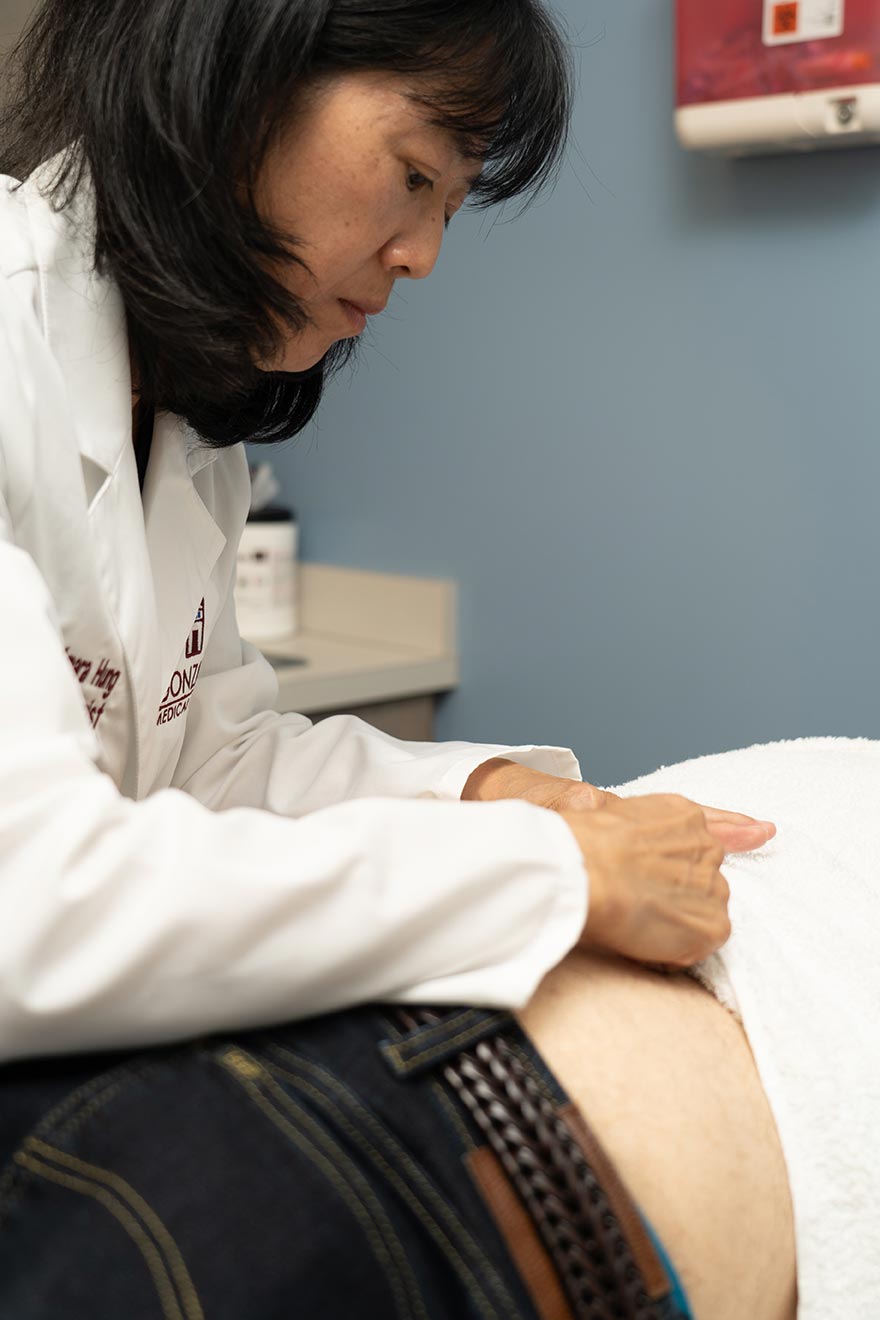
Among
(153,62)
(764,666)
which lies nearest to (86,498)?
(153,62)

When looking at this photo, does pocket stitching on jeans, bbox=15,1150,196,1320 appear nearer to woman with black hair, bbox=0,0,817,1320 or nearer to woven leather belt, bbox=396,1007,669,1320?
woman with black hair, bbox=0,0,817,1320

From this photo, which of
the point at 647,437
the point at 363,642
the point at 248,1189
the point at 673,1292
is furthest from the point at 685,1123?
the point at 363,642

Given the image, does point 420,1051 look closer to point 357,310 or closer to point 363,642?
point 357,310

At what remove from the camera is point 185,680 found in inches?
39.1

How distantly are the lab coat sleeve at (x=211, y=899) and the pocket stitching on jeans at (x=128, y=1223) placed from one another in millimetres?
54

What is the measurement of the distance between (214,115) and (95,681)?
1.19ft

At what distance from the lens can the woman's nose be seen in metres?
0.89

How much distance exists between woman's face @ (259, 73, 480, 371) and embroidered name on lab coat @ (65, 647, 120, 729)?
0.25 m

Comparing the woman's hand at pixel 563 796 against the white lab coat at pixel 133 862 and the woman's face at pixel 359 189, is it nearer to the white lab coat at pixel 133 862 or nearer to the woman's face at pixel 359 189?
the white lab coat at pixel 133 862

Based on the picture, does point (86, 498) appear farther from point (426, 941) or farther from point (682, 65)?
point (682, 65)

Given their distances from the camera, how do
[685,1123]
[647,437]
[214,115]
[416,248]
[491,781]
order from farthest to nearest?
[647,437]
[491,781]
[416,248]
[214,115]
[685,1123]

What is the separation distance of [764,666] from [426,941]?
4.07 feet

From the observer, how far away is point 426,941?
1.99 ft

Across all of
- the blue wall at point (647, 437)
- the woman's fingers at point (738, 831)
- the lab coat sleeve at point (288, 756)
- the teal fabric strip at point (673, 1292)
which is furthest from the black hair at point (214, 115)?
the blue wall at point (647, 437)
